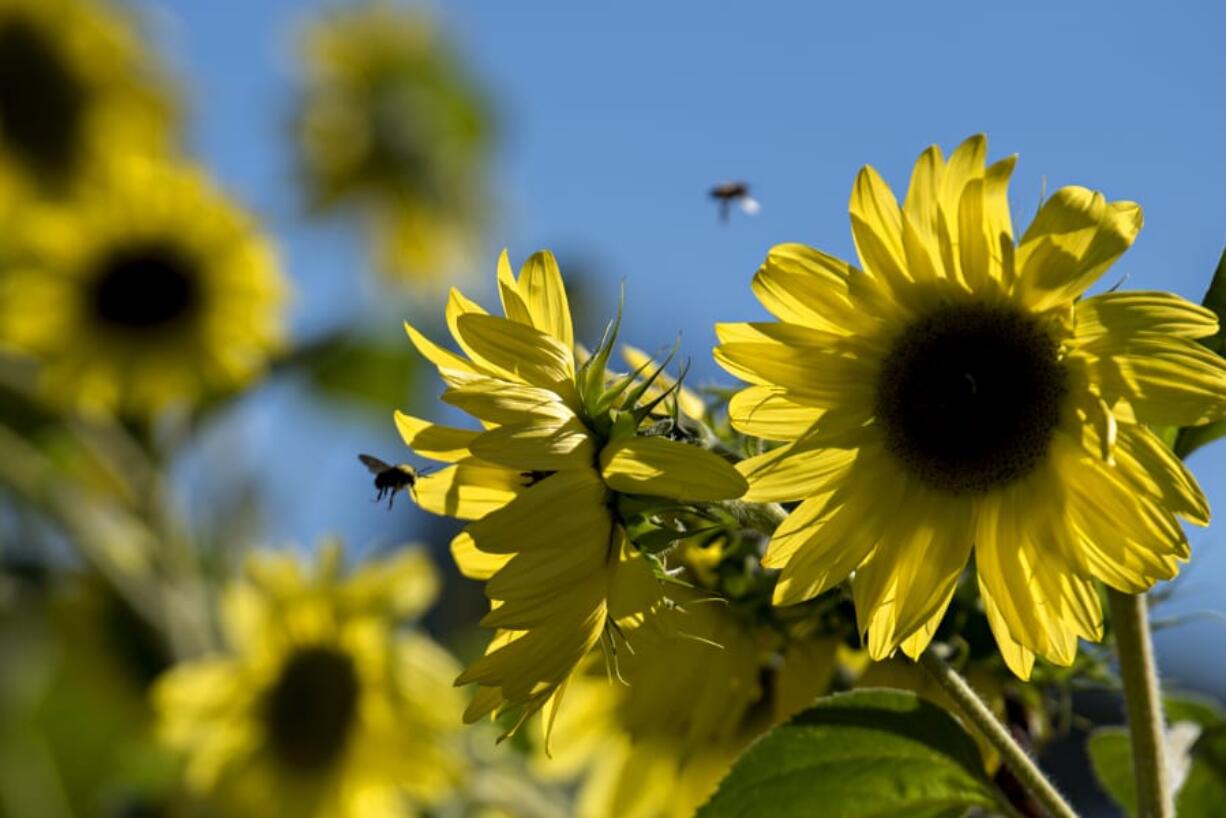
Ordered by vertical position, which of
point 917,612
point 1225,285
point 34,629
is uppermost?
point 1225,285

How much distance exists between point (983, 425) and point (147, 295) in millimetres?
1790

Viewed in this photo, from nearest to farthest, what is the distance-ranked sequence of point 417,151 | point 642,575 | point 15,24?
point 642,575, point 15,24, point 417,151

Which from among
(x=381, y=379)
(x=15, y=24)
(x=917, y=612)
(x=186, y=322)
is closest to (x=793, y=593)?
(x=917, y=612)

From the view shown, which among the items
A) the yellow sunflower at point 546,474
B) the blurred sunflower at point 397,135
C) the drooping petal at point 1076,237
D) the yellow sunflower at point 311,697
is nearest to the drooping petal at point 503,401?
the yellow sunflower at point 546,474

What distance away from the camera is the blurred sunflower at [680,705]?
34.7 inches

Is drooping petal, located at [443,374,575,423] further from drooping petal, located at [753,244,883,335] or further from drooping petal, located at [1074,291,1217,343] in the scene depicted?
drooping petal, located at [1074,291,1217,343]

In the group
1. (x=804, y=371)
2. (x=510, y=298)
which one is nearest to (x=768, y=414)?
(x=804, y=371)

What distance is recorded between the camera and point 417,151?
337 cm

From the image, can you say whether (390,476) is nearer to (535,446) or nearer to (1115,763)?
(535,446)

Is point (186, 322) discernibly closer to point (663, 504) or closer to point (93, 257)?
point (93, 257)

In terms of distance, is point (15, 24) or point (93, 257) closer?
point (93, 257)

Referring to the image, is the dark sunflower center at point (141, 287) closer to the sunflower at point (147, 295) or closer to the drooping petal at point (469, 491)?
the sunflower at point (147, 295)

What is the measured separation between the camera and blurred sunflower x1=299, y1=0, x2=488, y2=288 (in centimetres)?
334

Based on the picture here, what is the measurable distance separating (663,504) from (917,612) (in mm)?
138
